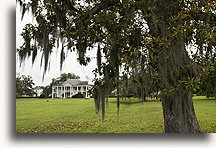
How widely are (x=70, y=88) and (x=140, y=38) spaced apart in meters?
1.10

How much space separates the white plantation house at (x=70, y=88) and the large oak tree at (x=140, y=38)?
0.75ft

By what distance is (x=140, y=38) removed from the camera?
1.94 meters

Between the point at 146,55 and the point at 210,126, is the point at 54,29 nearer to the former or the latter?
the point at 146,55

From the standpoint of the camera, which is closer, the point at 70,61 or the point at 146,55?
the point at 146,55

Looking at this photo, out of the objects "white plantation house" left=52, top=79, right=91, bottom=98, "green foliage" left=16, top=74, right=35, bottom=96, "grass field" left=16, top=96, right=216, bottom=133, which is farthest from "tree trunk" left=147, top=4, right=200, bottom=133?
"green foliage" left=16, top=74, right=35, bottom=96

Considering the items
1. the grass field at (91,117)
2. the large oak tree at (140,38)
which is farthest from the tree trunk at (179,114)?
the grass field at (91,117)

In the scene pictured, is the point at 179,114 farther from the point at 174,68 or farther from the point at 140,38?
the point at 140,38

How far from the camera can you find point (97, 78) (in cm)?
203

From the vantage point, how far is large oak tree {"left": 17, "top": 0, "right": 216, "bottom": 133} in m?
1.83

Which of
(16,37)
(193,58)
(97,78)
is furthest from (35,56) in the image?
(193,58)


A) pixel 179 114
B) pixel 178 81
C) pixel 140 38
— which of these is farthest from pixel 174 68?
pixel 179 114

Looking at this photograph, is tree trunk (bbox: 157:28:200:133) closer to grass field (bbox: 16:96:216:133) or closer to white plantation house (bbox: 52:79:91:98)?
grass field (bbox: 16:96:216:133)

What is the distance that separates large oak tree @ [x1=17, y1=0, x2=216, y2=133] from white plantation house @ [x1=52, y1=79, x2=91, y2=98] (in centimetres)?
23
